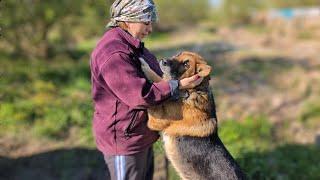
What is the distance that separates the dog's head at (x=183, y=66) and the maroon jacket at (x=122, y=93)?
9 centimetres

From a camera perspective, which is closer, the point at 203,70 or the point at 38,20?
the point at 203,70

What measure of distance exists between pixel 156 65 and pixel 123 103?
1.78 feet

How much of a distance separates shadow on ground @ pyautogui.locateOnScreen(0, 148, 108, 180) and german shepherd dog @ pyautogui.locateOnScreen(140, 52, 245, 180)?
248 centimetres

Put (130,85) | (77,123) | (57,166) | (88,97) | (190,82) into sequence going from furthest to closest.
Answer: (88,97) → (77,123) → (57,166) → (190,82) → (130,85)

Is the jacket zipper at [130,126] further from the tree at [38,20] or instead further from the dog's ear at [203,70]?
the tree at [38,20]

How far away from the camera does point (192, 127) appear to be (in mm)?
3793

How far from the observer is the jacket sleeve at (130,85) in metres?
3.28

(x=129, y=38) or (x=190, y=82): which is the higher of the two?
(x=129, y=38)

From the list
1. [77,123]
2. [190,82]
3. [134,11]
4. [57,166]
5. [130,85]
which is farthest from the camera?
[77,123]

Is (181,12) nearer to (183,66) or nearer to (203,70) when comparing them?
(183,66)

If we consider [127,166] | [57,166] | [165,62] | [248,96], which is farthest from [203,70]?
[248,96]

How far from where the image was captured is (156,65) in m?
3.93

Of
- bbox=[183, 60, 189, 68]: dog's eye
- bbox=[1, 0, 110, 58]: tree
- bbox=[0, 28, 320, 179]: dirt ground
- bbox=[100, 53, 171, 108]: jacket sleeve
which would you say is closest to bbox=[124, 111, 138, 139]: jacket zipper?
bbox=[100, 53, 171, 108]: jacket sleeve

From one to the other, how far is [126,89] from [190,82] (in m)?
0.52
